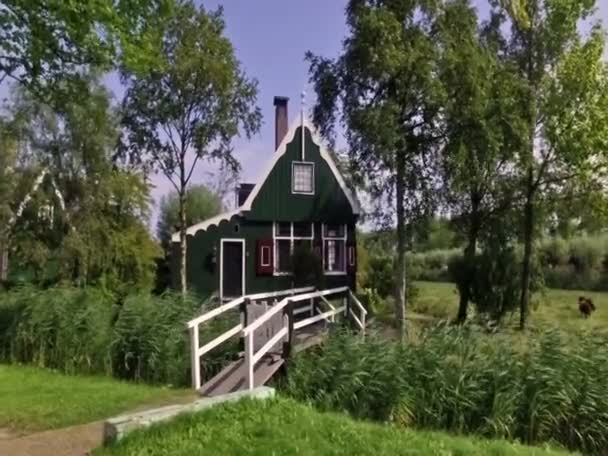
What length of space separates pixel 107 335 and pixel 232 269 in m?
12.4

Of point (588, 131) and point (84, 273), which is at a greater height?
point (588, 131)

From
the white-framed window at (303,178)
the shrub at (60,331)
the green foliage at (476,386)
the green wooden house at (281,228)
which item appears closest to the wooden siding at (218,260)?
the green wooden house at (281,228)

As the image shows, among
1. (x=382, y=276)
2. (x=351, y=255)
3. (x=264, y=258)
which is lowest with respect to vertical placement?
(x=382, y=276)

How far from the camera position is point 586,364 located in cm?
840

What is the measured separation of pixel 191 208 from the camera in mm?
38188

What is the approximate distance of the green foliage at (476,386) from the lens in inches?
312

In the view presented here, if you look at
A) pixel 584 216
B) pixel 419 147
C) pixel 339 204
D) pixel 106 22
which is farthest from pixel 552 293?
pixel 106 22

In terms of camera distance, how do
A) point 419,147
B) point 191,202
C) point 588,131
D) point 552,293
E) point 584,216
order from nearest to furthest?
point 419,147 → point 588,131 → point 584,216 → point 552,293 → point 191,202

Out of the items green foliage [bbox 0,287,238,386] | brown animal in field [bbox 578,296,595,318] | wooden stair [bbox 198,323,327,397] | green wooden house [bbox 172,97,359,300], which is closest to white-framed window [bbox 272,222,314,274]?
green wooden house [bbox 172,97,359,300]

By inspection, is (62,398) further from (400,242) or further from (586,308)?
(586,308)

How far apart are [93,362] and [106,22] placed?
4.72 metres

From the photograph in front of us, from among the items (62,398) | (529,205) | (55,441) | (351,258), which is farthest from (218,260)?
(55,441)

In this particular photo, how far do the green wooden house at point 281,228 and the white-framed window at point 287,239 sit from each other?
0.02 meters

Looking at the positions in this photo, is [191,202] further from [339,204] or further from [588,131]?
[588,131]
